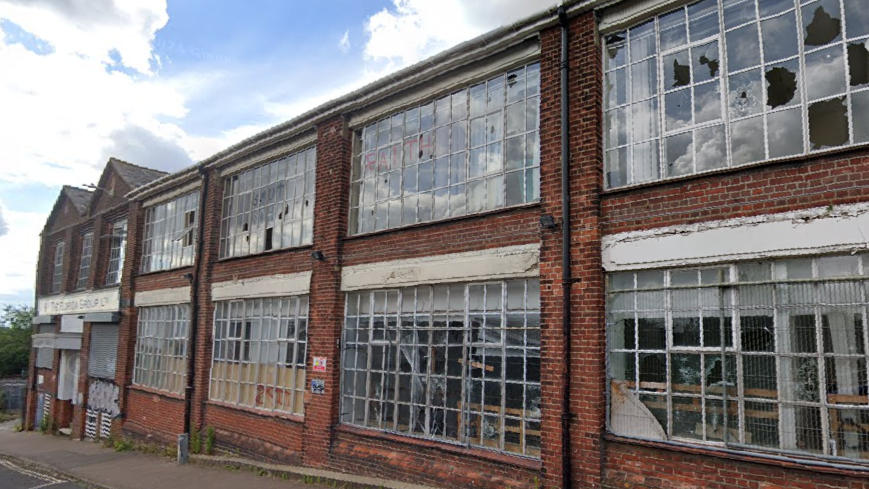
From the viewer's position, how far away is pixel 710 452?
19.6 ft

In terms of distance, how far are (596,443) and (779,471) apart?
182 cm

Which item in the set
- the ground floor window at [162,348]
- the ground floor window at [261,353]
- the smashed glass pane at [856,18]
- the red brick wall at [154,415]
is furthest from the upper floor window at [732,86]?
the red brick wall at [154,415]

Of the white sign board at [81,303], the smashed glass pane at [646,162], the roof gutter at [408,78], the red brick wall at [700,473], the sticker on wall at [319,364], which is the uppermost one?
the roof gutter at [408,78]

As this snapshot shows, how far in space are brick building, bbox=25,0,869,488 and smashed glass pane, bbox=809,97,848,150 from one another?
0.8 inches

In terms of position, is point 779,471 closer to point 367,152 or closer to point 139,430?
point 367,152

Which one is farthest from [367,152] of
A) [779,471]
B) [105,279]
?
[105,279]

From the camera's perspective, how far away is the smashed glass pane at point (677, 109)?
679 centimetres

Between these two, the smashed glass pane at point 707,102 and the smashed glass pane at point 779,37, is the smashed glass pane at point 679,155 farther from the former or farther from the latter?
the smashed glass pane at point 779,37

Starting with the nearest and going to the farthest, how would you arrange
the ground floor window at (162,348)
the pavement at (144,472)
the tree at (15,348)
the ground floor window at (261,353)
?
1. the pavement at (144,472)
2. the ground floor window at (261,353)
3. the ground floor window at (162,348)
4. the tree at (15,348)

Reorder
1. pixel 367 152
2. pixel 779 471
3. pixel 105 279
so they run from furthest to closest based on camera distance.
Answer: pixel 105 279
pixel 367 152
pixel 779 471

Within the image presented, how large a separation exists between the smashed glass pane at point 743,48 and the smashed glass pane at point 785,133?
26.0 inches

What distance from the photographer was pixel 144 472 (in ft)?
41.4

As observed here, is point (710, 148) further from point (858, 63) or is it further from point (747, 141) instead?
point (858, 63)

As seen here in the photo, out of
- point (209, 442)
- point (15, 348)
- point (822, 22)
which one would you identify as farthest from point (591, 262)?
point (15, 348)
